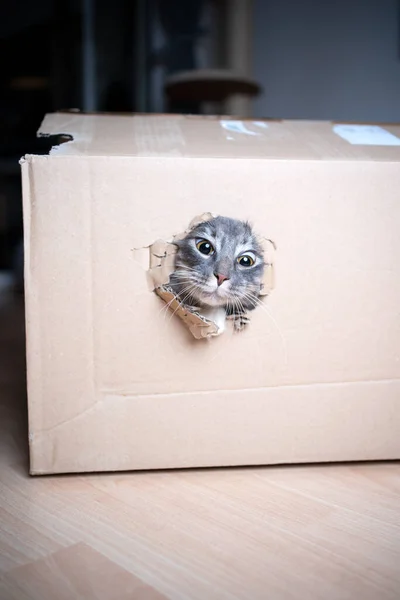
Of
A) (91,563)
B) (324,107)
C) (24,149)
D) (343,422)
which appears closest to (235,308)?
(343,422)

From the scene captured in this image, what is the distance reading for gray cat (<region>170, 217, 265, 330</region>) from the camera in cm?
79

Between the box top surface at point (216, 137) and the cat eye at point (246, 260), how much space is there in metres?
0.13

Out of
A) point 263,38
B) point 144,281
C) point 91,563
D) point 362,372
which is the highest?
point 263,38

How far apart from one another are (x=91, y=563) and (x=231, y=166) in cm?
48

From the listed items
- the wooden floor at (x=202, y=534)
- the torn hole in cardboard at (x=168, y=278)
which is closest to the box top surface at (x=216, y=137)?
the torn hole in cardboard at (x=168, y=278)

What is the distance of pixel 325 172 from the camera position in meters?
0.81

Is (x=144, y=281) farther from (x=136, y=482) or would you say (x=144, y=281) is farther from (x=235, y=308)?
(x=136, y=482)

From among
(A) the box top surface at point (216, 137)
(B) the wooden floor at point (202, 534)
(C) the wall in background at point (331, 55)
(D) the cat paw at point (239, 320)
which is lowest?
(B) the wooden floor at point (202, 534)

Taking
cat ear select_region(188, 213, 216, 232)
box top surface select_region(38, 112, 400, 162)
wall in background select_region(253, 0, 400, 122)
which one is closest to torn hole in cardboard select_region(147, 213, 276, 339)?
cat ear select_region(188, 213, 216, 232)

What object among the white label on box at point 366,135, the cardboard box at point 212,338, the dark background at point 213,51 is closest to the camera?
the cardboard box at point 212,338

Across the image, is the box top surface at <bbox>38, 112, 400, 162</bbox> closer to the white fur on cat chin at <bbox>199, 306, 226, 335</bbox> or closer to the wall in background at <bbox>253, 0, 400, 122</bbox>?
the white fur on cat chin at <bbox>199, 306, 226, 335</bbox>

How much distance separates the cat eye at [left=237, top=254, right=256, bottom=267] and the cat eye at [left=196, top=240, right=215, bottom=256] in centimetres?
4

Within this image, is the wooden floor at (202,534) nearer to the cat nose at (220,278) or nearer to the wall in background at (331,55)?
the cat nose at (220,278)

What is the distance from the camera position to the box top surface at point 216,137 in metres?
0.81
